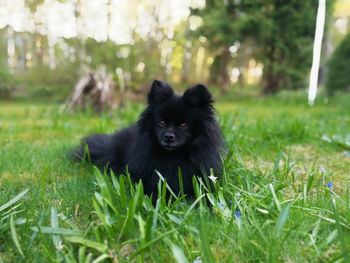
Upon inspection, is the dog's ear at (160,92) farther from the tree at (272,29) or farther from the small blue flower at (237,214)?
the tree at (272,29)

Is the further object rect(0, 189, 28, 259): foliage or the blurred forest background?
the blurred forest background

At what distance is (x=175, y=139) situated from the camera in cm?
278

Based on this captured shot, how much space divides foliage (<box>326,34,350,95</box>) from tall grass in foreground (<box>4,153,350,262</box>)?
9.35 metres

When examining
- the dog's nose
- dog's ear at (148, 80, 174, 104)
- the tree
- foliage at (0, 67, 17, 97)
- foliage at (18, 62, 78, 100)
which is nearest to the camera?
the dog's nose

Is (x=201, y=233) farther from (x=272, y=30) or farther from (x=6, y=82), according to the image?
(x=6, y=82)

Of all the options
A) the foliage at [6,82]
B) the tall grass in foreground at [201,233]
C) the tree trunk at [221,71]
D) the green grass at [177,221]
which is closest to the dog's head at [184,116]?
the green grass at [177,221]

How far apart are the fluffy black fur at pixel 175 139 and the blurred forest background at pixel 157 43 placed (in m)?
6.07

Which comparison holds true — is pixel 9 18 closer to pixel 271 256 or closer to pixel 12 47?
pixel 12 47

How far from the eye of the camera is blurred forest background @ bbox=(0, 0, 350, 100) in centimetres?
1317

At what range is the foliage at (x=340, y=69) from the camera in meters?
10.5


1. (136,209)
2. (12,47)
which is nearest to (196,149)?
(136,209)

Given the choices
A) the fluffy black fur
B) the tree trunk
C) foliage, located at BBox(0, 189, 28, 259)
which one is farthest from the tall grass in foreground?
the tree trunk

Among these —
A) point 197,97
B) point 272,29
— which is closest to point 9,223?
point 197,97

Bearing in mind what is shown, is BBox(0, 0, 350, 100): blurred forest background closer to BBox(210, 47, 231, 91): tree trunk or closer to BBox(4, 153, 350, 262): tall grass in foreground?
BBox(210, 47, 231, 91): tree trunk
